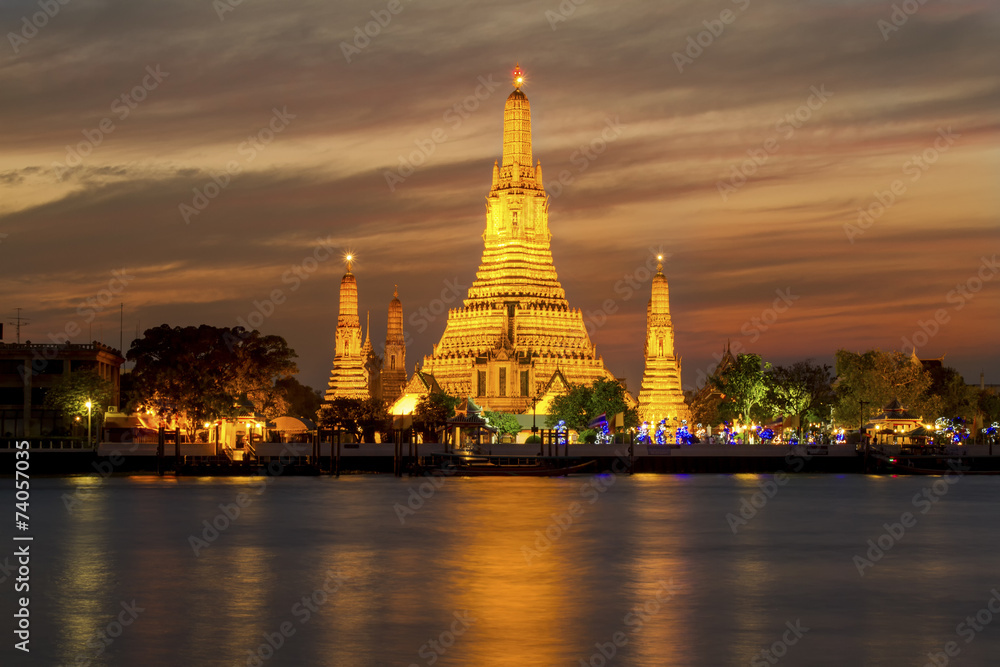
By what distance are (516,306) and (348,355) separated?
16933mm

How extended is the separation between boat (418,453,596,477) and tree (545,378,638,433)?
72.7 feet

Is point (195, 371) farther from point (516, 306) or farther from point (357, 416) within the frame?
point (516, 306)

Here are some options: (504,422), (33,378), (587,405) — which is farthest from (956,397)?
(33,378)

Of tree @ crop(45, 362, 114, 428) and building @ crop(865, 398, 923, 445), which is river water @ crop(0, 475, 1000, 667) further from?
building @ crop(865, 398, 923, 445)

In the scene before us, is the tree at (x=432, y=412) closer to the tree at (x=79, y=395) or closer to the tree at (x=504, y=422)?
the tree at (x=504, y=422)

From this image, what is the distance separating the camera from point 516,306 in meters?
144

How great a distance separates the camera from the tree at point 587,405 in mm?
123500

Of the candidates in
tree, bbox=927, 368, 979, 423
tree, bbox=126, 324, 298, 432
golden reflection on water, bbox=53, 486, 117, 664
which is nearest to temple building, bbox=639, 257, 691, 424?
tree, bbox=927, 368, 979, 423

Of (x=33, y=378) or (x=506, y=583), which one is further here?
(x=33, y=378)

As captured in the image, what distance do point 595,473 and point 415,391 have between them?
38652 mm

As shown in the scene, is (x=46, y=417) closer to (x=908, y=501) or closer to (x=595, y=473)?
(x=595, y=473)

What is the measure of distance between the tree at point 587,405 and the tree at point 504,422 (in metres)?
3.89

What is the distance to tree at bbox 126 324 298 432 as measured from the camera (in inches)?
3910

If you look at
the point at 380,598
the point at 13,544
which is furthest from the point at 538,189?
the point at 380,598
